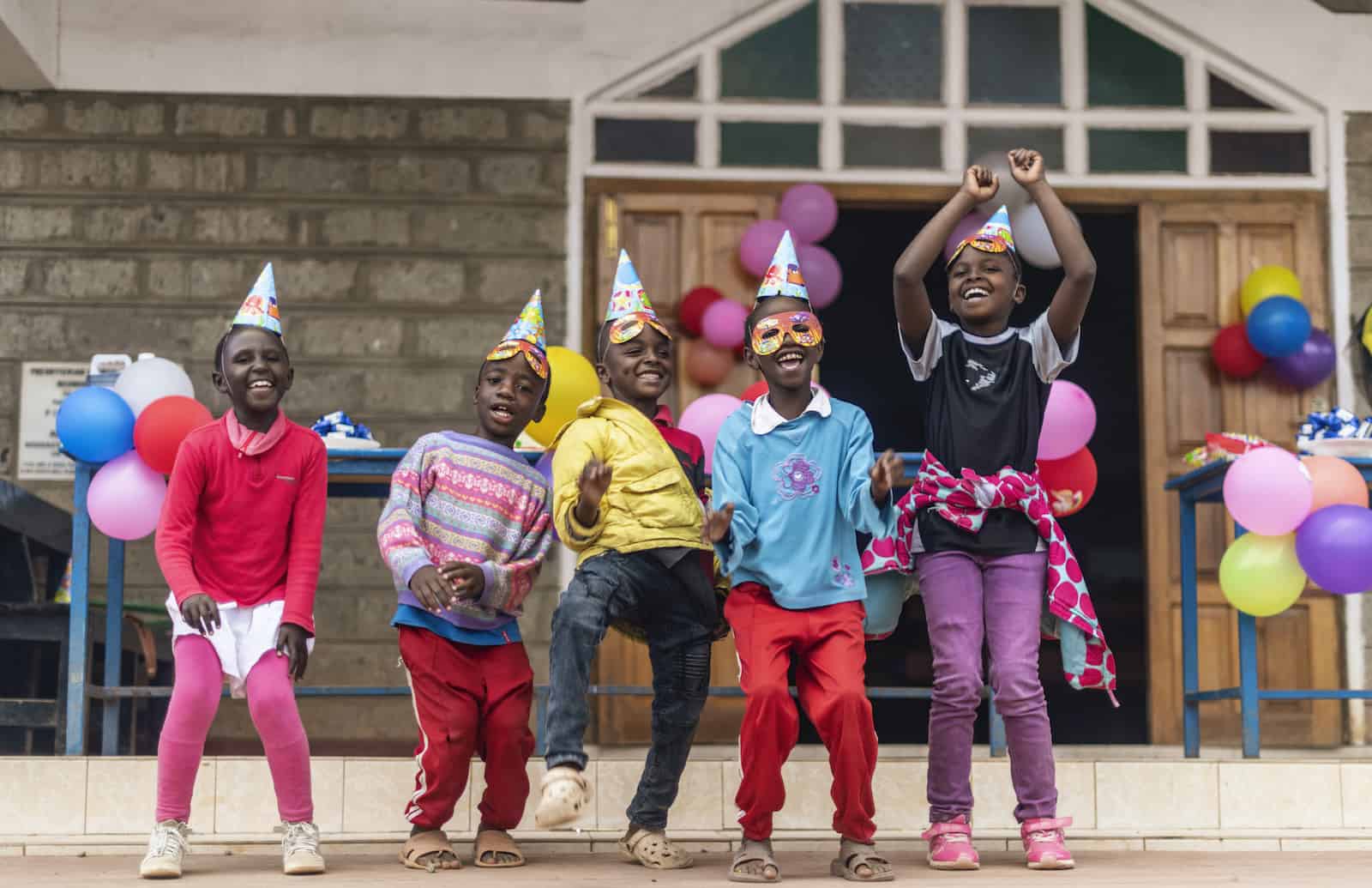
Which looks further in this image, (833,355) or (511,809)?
(833,355)

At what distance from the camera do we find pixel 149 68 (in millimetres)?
6914

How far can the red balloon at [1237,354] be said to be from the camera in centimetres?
682

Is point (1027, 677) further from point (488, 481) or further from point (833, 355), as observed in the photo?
point (833, 355)

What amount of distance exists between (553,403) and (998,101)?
124 inches

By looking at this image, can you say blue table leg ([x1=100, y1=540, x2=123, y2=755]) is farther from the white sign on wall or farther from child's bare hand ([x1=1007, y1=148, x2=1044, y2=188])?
child's bare hand ([x1=1007, y1=148, x2=1044, y2=188])

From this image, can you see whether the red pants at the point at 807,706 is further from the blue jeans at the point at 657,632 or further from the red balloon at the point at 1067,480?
the red balloon at the point at 1067,480

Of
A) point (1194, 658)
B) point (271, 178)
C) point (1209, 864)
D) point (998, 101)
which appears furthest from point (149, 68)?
point (1209, 864)

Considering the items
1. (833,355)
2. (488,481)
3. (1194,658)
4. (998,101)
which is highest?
(998,101)

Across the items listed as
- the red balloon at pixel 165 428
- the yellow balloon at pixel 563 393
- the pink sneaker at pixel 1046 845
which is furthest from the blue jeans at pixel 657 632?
the red balloon at pixel 165 428

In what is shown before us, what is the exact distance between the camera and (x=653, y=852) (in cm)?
379

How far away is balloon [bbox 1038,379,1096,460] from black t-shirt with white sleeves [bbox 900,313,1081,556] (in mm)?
732

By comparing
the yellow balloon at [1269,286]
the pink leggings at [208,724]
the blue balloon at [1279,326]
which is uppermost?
the yellow balloon at [1269,286]

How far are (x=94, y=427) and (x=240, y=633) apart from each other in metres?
1.15

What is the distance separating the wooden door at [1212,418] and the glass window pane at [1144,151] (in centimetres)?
18
